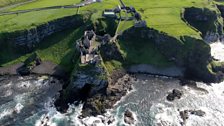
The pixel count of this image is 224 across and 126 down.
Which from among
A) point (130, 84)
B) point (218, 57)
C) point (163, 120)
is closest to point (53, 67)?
point (130, 84)

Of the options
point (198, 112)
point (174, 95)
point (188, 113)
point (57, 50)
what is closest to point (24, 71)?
point (57, 50)

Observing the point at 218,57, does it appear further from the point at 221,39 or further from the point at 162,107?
the point at 162,107

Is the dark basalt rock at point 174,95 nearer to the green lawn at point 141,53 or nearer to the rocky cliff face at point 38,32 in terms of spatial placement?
the green lawn at point 141,53

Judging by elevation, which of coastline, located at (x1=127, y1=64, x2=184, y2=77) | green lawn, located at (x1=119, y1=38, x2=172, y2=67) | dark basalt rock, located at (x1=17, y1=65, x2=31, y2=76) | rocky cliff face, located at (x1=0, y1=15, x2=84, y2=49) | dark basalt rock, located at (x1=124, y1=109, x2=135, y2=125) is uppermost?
rocky cliff face, located at (x1=0, y1=15, x2=84, y2=49)

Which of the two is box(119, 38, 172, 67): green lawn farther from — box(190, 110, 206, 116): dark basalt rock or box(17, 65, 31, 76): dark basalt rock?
box(17, 65, 31, 76): dark basalt rock

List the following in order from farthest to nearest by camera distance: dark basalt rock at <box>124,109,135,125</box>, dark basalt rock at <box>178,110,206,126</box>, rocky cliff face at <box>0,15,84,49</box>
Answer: rocky cliff face at <box>0,15,84,49</box> → dark basalt rock at <box>178,110,206,126</box> → dark basalt rock at <box>124,109,135,125</box>

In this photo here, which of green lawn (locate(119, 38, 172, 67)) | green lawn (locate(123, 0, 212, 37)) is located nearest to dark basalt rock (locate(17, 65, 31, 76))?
green lawn (locate(119, 38, 172, 67))

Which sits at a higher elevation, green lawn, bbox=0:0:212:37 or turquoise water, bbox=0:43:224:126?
green lawn, bbox=0:0:212:37
